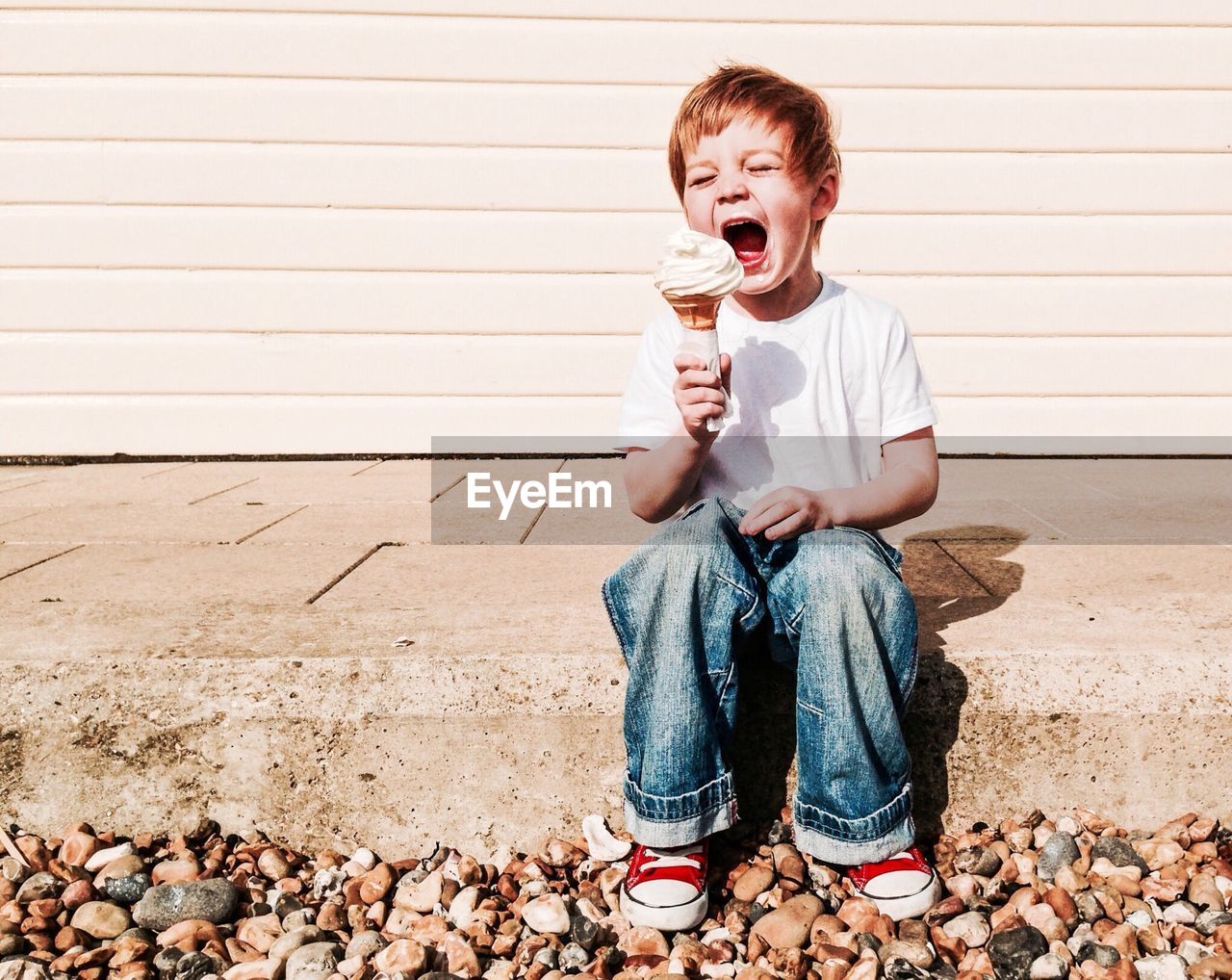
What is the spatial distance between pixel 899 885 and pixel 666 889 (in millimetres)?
379

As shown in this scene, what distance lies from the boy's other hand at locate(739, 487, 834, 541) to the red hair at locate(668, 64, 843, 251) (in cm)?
57

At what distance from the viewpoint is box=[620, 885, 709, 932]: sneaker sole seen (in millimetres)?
1652

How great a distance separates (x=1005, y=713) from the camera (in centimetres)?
191

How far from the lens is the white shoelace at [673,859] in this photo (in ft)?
5.64

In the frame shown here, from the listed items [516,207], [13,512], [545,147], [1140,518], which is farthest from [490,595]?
[545,147]

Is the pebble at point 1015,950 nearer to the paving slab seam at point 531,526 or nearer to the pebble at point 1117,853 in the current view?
the pebble at point 1117,853

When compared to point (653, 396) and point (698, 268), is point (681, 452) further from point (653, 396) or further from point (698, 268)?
point (698, 268)

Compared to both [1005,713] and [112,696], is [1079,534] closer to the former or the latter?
[1005,713]

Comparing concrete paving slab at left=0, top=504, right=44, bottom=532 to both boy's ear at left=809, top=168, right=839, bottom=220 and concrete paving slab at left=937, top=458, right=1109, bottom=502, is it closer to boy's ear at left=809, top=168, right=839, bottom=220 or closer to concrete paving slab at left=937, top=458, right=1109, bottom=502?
boy's ear at left=809, top=168, right=839, bottom=220

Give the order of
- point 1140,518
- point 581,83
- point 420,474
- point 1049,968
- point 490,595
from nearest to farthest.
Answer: point 1049,968
point 490,595
point 1140,518
point 420,474
point 581,83

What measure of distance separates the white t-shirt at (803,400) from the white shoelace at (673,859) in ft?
2.05

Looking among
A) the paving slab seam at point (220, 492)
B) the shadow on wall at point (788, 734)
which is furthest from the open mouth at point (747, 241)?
the paving slab seam at point (220, 492)

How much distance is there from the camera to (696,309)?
1.73 meters

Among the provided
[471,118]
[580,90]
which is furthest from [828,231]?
[471,118]
